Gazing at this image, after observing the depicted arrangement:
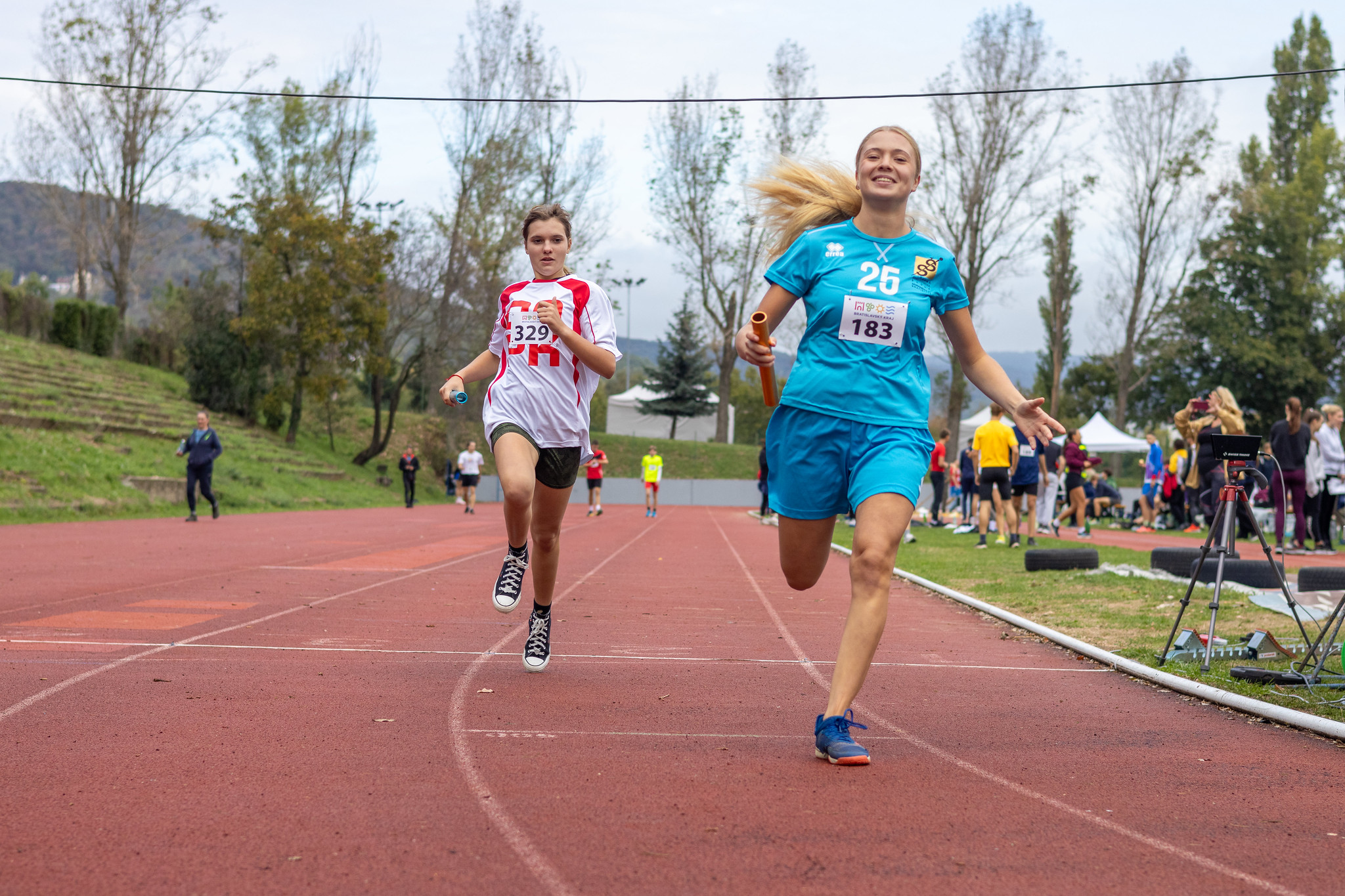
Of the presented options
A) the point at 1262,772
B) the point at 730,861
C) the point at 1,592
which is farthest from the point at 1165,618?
the point at 1,592

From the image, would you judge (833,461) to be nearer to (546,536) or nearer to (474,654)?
(546,536)

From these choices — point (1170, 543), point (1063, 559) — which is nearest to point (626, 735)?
point (1063, 559)

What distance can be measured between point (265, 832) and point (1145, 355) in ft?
174

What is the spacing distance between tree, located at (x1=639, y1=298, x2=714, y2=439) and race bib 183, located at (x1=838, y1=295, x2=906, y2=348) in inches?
2629

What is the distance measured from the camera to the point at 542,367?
530 cm

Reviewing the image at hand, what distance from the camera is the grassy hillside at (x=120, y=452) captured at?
20.9m

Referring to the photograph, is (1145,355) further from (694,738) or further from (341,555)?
(694,738)

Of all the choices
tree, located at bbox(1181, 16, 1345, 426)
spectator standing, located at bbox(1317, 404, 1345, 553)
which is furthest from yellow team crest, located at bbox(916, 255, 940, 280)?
tree, located at bbox(1181, 16, 1345, 426)

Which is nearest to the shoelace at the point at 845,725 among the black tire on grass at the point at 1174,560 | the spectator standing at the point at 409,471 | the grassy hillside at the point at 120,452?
the black tire on grass at the point at 1174,560

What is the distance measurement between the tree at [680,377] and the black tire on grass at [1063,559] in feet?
196

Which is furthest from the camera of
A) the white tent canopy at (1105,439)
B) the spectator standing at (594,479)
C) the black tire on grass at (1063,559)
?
the white tent canopy at (1105,439)

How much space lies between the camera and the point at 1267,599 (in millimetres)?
7750

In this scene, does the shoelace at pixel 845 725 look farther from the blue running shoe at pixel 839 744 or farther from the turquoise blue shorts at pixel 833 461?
the turquoise blue shorts at pixel 833 461

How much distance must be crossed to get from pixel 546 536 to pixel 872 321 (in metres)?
2.15
